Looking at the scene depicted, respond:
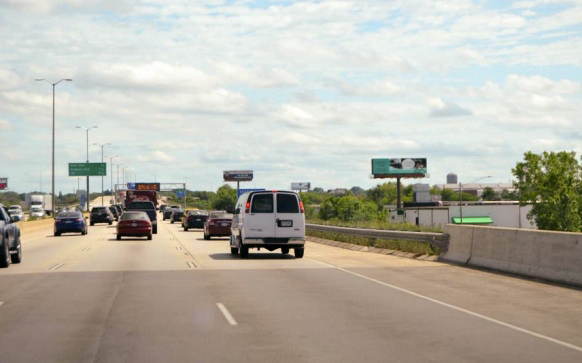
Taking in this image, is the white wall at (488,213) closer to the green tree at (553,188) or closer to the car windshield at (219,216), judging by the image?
the green tree at (553,188)

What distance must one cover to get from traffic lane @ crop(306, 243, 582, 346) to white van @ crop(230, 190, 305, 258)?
1945 millimetres

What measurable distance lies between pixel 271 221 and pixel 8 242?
317 inches

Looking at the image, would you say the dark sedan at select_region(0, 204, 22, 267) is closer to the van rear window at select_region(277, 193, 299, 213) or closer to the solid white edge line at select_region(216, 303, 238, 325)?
the van rear window at select_region(277, 193, 299, 213)

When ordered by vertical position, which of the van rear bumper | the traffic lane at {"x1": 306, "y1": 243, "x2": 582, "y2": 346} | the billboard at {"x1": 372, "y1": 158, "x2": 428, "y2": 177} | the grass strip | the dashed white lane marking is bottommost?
the traffic lane at {"x1": 306, "y1": 243, "x2": 582, "y2": 346}

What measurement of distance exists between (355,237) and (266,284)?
16.4 m

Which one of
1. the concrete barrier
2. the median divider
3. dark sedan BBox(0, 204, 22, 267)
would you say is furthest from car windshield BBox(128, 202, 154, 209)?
the concrete barrier

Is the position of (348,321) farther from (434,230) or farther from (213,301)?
(434,230)

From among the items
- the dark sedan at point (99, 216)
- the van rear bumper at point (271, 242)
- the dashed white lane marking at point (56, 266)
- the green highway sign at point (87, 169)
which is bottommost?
the dashed white lane marking at point (56, 266)

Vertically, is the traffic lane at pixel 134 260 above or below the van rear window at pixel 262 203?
below

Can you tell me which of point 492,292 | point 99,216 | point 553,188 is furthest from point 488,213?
point 492,292

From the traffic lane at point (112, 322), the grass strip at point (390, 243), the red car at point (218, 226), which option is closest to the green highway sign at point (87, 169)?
the red car at point (218, 226)

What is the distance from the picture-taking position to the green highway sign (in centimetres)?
10700

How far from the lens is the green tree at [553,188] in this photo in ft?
335

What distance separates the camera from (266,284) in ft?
57.1
